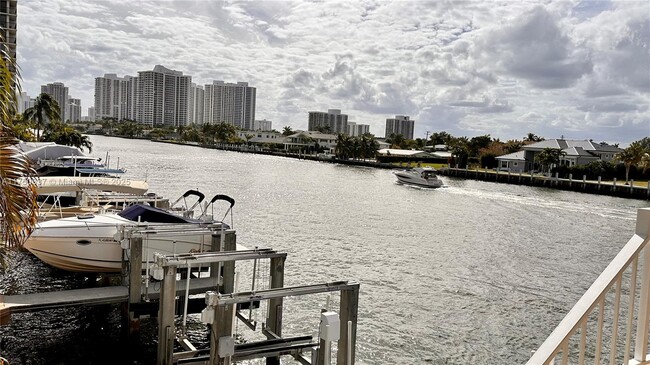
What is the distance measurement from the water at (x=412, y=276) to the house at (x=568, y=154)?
4281 centimetres

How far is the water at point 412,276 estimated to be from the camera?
45.6ft

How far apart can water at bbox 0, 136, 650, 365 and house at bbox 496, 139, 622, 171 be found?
140 feet

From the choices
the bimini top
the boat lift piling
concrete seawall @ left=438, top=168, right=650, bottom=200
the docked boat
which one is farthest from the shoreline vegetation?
the boat lift piling

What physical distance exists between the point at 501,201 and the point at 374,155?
7830 centimetres

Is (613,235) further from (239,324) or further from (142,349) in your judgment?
(142,349)

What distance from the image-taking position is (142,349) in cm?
1302

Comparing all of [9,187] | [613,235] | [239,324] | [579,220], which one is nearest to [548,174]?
[579,220]

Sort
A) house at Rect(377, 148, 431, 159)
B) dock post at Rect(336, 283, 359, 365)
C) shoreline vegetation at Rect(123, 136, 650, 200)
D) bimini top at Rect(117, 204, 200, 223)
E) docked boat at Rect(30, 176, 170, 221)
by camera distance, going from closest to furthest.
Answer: dock post at Rect(336, 283, 359, 365) → bimini top at Rect(117, 204, 200, 223) → docked boat at Rect(30, 176, 170, 221) → shoreline vegetation at Rect(123, 136, 650, 200) → house at Rect(377, 148, 431, 159)

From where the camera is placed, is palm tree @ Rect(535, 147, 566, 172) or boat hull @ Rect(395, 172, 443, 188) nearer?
boat hull @ Rect(395, 172, 443, 188)

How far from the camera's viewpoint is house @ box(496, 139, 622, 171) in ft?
289

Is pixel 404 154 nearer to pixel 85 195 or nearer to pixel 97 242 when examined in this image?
pixel 85 195

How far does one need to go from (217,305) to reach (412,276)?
14.4 m

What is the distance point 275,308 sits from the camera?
37.1ft

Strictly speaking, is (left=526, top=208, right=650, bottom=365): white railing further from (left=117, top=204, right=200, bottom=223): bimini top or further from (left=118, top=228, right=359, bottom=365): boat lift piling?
(left=117, top=204, right=200, bottom=223): bimini top
